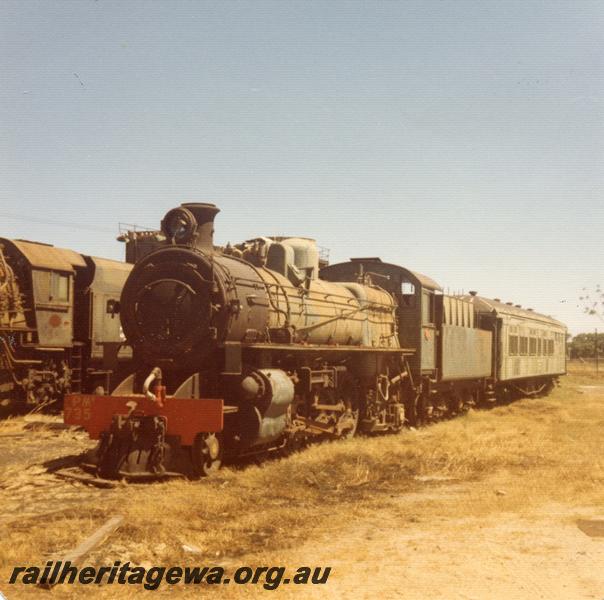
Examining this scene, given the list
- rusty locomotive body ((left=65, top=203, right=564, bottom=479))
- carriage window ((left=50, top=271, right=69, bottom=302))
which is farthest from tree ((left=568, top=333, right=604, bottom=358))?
carriage window ((left=50, top=271, right=69, bottom=302))

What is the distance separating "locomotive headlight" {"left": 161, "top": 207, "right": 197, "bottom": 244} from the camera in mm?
10711

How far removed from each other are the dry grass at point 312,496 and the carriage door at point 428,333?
9.27 feet

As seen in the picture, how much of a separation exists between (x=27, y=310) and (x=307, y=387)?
7120 mm

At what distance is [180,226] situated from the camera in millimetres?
10820

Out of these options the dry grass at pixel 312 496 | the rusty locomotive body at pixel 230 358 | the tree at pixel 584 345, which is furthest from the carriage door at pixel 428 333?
the tree at pixel 584 345

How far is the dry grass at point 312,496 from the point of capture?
650cm

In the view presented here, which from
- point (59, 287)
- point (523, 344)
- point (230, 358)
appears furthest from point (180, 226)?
point (523, 344)

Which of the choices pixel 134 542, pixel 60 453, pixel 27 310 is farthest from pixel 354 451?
pixel 27 310

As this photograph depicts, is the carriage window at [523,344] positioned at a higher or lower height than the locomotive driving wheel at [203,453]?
higher

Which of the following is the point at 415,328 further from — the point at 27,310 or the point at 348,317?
the point at 27,310

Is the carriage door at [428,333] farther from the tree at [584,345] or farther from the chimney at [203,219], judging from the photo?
the tree at [584,345]

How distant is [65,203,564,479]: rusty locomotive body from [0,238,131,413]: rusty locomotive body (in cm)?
453

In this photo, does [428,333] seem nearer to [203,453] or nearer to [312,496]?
[203,453]

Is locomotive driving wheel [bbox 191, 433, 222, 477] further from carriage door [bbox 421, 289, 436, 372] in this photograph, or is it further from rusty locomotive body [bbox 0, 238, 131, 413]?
carriage door [bbox 421, 289, 436, 372]
